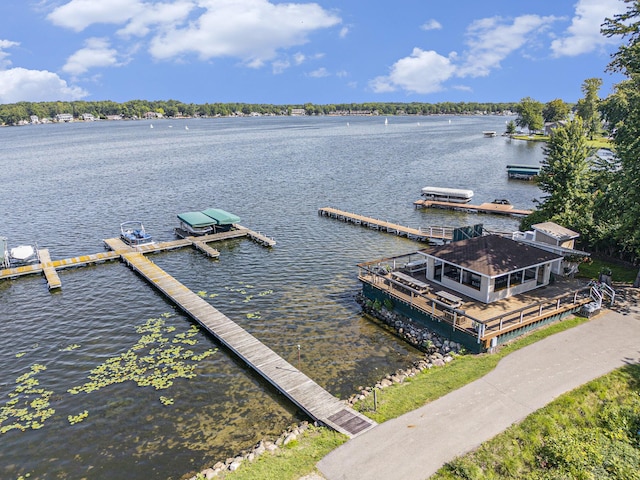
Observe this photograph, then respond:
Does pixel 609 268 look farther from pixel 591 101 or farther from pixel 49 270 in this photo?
pixel 591 101

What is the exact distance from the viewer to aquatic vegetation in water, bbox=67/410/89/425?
57.9ft

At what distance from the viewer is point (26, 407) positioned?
18609 millimetres

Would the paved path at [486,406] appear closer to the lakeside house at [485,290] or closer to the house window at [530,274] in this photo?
the lakeside house at [485,290]

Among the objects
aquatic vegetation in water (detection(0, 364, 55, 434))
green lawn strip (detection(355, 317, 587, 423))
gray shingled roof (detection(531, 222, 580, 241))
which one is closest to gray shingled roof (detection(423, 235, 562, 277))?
gray shingled roof (detection(531, 222, 580, 241))

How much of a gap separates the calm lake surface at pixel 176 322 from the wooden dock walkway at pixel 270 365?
0.63 meters

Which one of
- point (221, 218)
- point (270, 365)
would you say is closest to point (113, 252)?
point (221, 218)

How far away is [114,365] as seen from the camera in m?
21.4

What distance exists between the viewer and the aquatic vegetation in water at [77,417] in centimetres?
1764

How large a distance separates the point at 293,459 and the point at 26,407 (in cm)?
1298

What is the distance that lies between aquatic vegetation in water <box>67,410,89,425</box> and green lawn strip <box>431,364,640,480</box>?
1442 centimetres

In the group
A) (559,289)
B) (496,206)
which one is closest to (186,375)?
(559,289)

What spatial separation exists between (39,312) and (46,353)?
6437mm

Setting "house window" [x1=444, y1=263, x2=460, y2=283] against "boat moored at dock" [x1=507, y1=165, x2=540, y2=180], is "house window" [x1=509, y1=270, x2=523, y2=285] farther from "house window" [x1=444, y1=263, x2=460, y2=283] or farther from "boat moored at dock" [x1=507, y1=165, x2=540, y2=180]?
"boat moored at dock" [x1=507, y1=165, x2=540, y2=180]

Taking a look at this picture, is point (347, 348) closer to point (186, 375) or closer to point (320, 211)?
point (186, 375)
